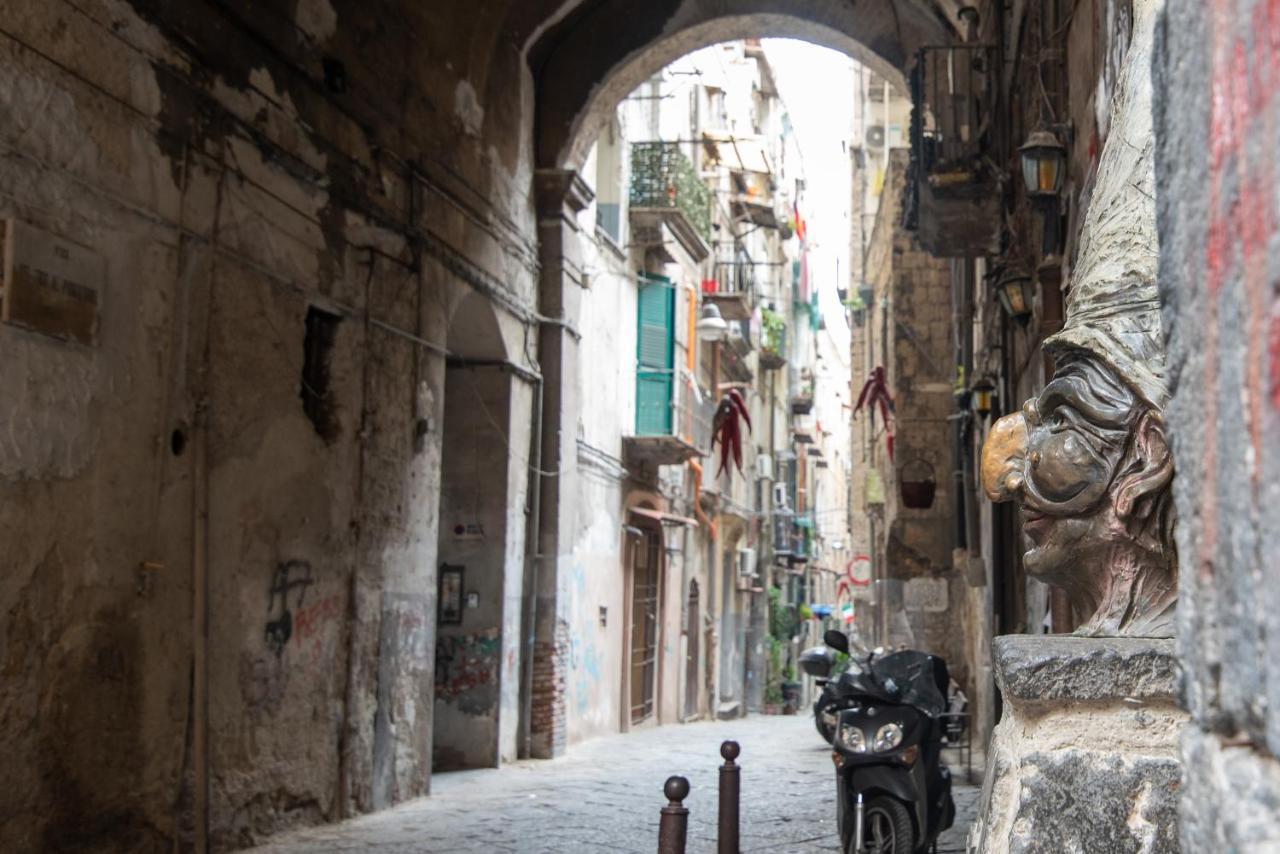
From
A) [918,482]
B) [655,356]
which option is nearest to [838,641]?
[655,356]

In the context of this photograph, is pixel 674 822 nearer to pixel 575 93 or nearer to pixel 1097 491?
pixel 1097 491

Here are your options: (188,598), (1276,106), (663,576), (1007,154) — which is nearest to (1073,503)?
(1276,106)

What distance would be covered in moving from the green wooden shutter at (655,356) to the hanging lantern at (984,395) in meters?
7.00

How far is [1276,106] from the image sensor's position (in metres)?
1.20

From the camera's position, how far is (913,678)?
297 inches

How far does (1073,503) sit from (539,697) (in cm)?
1195

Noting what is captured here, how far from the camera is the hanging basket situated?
65.4 ft

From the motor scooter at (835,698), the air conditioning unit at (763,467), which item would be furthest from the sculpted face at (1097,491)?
the air conditioning unit at (763,467)

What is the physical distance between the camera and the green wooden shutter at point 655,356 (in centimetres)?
1964

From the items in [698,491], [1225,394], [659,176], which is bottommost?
[1225,394]

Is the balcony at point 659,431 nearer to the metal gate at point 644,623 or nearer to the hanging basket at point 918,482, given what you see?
the metal gate at point 644,623

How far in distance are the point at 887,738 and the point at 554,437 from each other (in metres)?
7.97

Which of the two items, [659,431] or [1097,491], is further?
[659,431]

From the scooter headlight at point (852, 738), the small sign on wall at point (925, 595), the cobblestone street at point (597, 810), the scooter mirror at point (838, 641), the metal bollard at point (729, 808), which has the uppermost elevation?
the small sign on wall at point (925, 595)
